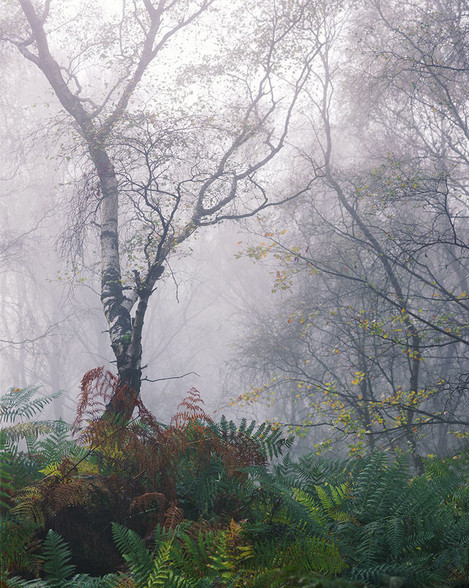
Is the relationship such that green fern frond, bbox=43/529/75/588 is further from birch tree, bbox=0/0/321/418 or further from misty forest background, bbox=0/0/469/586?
birch tree, bbox=0/0/321/418

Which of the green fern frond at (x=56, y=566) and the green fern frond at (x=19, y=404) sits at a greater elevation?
the green fern frond at (x=19, y=404)

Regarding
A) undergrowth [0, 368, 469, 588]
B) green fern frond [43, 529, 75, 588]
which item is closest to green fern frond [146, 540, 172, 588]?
undergrowth [0, 368, 469, 588]

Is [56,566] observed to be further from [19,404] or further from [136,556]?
[19,404]

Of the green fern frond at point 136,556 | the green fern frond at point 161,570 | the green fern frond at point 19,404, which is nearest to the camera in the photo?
the green fern frond at point 161,570

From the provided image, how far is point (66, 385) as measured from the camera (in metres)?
31.5

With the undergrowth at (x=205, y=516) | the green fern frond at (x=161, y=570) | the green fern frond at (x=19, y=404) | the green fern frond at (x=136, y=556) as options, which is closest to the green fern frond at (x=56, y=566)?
the undergrowth at (x=205, y=516)

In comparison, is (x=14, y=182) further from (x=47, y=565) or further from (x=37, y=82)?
(x=47, y=565)

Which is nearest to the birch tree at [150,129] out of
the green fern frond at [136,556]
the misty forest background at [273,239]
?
the misty forest background at [273,239]

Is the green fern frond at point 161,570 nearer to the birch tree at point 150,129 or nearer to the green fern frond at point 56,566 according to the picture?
the green fern frond at point 56,566

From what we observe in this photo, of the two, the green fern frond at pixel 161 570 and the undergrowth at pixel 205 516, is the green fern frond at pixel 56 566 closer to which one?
the undergrowth at pixel 205 516

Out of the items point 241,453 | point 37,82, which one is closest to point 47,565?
point 241,453

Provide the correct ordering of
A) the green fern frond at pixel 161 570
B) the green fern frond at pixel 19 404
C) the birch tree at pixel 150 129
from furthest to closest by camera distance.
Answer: the birch tree at pixel 150 129 → the green fern frond at pixel 19 404 → the green fern frond at pixel 161 570

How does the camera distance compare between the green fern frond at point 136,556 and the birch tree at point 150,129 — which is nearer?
the green fern frond at point 136,556

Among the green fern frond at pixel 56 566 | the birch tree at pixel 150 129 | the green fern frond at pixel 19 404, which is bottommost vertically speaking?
the green fern frond at pixel 56 566
